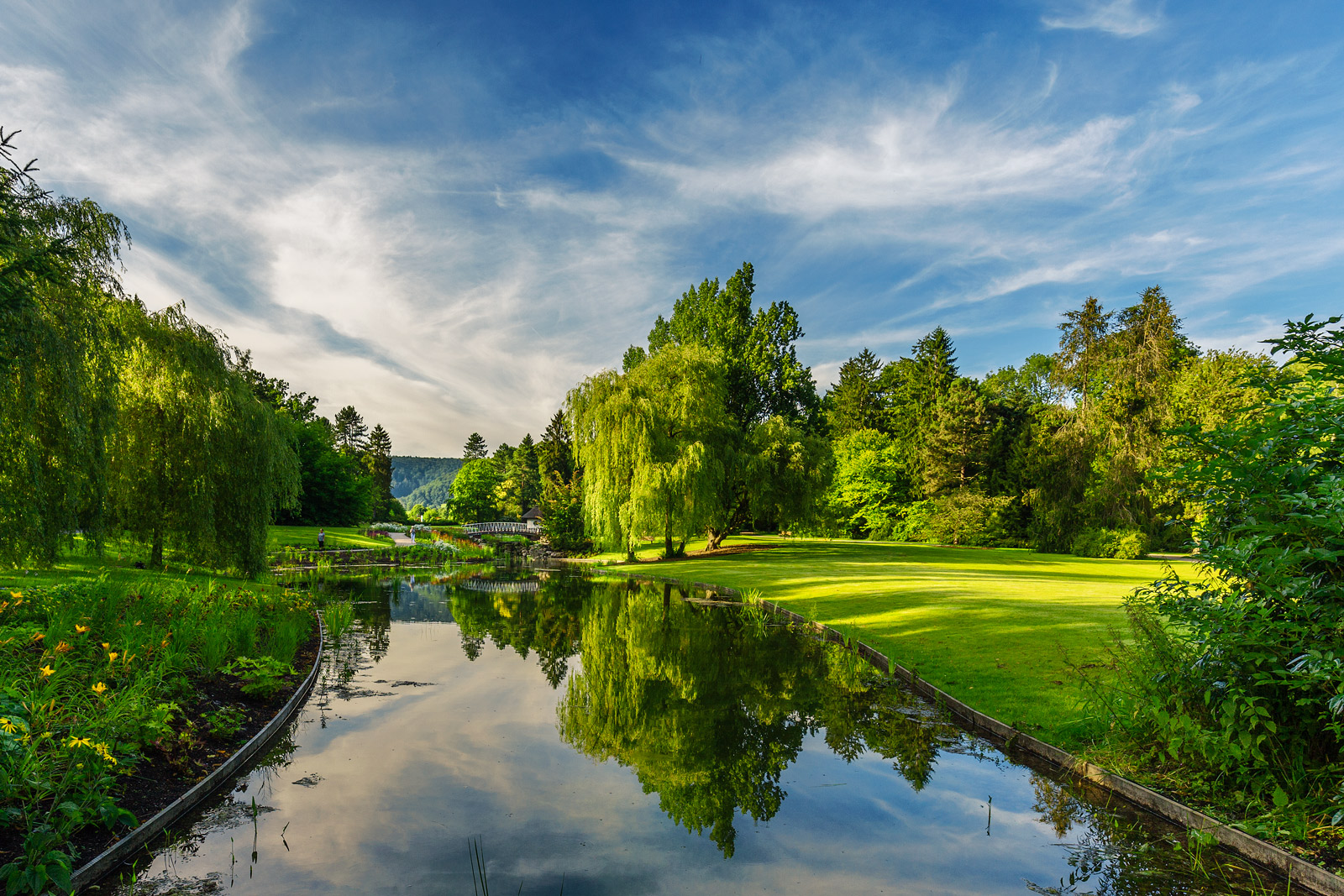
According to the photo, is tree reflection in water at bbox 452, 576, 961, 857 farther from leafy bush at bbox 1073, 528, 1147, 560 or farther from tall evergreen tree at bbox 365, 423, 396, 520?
tall evergreen tree at bbox 365, 423, 396, 520

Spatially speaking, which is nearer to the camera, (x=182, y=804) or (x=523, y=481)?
(x=182, y=804)

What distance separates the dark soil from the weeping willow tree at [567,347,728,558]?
1822 centimetres

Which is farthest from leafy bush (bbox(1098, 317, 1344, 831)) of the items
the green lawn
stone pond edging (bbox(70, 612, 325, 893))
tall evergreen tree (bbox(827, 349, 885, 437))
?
tall evergreen tree (bbox(827, 349, 885, 437))

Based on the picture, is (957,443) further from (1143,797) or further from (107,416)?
(107,416)

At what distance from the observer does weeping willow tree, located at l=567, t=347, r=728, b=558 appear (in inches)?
1021

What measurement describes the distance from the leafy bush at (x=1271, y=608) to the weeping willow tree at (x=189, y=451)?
62.0ft

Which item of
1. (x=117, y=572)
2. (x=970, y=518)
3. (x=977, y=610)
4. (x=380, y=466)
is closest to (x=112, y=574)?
(x=117, y=572)

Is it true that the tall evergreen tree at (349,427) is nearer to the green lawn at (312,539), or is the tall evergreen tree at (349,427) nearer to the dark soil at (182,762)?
the green lawn at (312,539)

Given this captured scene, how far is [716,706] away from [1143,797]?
458cm

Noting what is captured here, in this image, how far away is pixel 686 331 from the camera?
128 feet

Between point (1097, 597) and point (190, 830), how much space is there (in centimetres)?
1809

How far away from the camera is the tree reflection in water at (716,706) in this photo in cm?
604

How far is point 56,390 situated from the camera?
34.3 feet

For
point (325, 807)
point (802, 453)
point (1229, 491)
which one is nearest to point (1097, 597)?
point (1229, 491)
